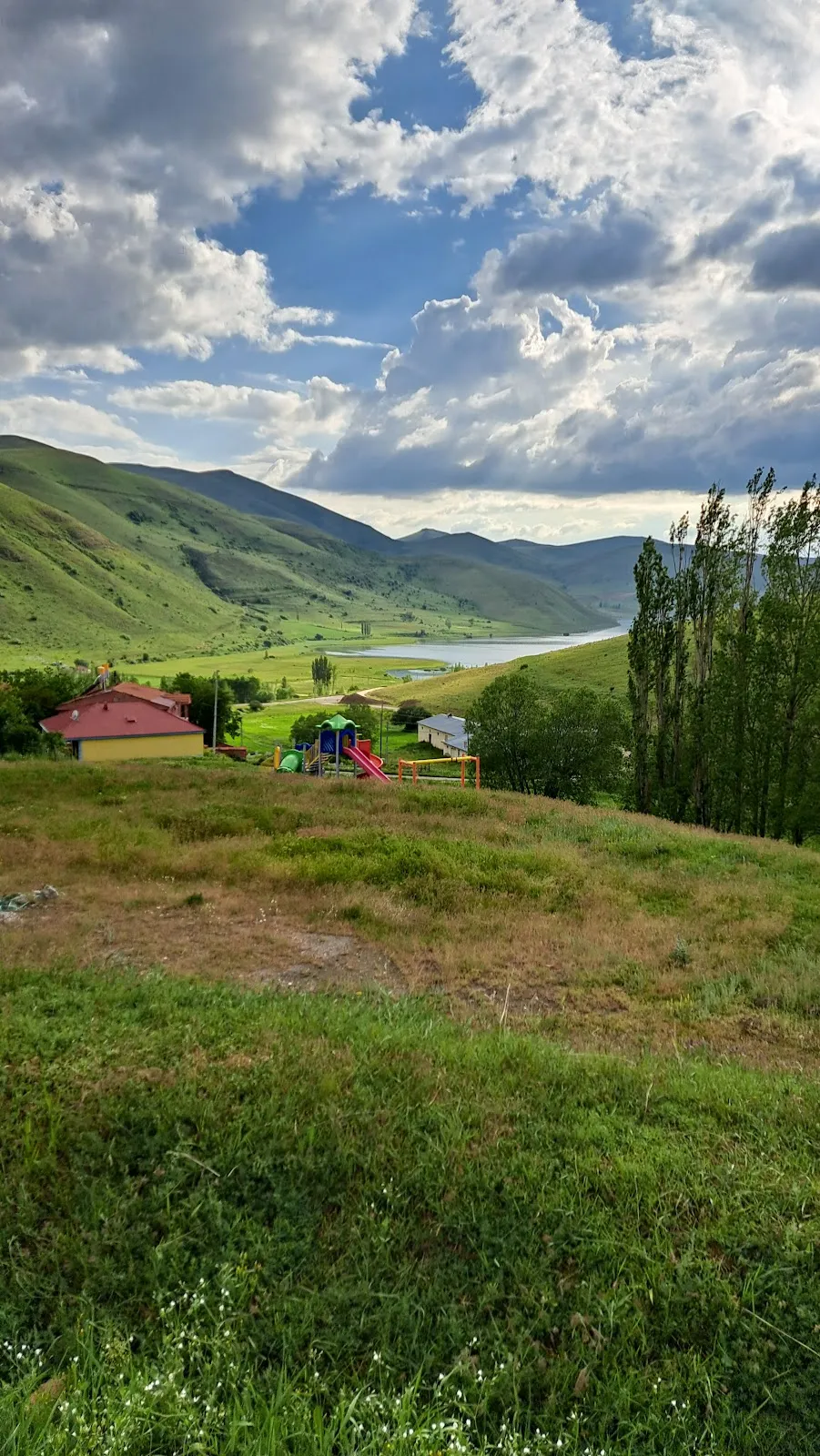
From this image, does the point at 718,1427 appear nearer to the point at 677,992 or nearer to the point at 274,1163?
the point at 274,1163

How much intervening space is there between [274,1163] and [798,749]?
108 ft

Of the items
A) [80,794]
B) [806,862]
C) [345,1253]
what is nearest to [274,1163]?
[345,1253]

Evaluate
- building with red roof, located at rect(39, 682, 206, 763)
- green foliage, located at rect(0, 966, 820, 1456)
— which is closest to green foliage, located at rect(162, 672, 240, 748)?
building with red roof, located at rect(39, 682, 206, 763)

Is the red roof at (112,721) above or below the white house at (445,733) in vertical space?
above

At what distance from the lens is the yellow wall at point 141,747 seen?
184ft

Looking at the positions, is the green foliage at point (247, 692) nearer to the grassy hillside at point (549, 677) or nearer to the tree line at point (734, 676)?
the grassy hillside at point (549, 677)

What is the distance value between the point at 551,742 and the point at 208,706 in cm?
4448

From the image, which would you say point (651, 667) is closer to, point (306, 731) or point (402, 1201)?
point (402, 1201)

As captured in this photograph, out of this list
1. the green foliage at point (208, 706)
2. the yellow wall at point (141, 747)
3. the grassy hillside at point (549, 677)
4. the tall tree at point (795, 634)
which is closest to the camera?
the tall tree at point (795, 634)

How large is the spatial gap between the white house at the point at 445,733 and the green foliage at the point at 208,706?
26.6 m

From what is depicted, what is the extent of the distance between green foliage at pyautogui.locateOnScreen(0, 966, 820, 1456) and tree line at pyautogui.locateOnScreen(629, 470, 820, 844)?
2861cm

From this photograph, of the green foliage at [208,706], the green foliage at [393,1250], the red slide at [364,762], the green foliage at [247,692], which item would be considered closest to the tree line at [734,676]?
the red slide at [364,762]

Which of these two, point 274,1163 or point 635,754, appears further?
point 635,754

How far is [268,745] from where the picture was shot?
3654 inches
